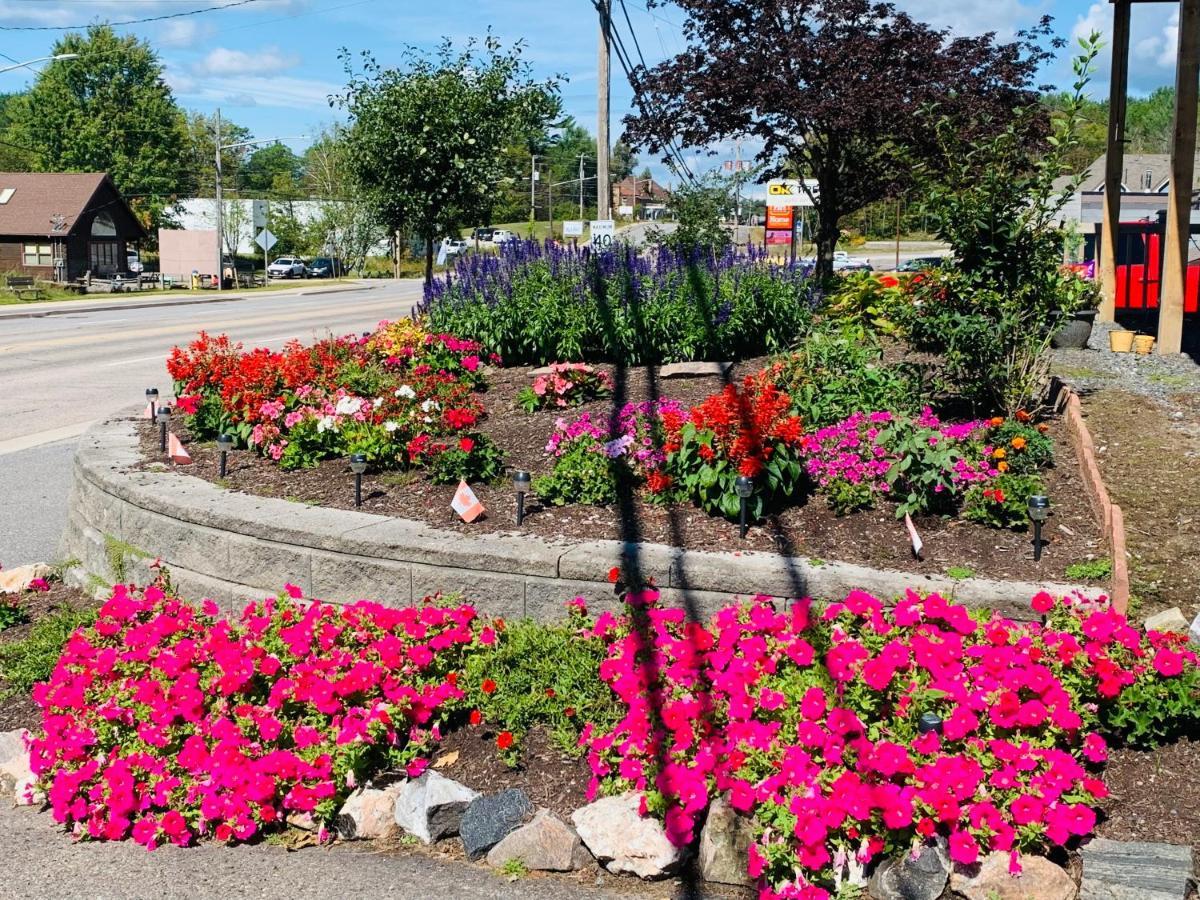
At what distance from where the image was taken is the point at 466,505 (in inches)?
223

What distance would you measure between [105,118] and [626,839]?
7798 cm

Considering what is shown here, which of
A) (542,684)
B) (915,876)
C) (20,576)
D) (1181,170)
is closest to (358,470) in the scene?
(542,684)

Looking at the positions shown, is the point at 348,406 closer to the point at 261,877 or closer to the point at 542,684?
the point at 542,684

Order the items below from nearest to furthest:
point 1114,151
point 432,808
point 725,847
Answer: point 725,847, point 432,808, point 1114,151

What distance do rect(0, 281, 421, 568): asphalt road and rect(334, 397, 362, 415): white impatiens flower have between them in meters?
2.34

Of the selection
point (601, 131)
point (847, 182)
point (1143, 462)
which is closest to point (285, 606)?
point (1143, 462)

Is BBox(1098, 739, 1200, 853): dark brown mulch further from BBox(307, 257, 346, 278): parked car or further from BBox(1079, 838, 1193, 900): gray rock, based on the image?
BBox(307, 257, 346, 278): parked car

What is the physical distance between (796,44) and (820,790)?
12.1 metres

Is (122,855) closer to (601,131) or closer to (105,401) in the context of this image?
(105,401)

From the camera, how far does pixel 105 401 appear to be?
13.5 m

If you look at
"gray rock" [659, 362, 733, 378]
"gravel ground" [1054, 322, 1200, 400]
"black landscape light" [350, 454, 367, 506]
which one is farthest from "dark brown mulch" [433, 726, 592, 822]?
"gravel ground" [1054, 322, 1200, 400]

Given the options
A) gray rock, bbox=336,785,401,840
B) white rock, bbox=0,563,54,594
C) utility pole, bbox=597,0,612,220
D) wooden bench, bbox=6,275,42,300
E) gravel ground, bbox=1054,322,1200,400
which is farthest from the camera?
wooden bench, bbox=6,275,42,300

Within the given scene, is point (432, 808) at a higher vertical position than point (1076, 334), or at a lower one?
lower

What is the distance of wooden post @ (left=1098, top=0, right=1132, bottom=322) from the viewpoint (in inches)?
513
